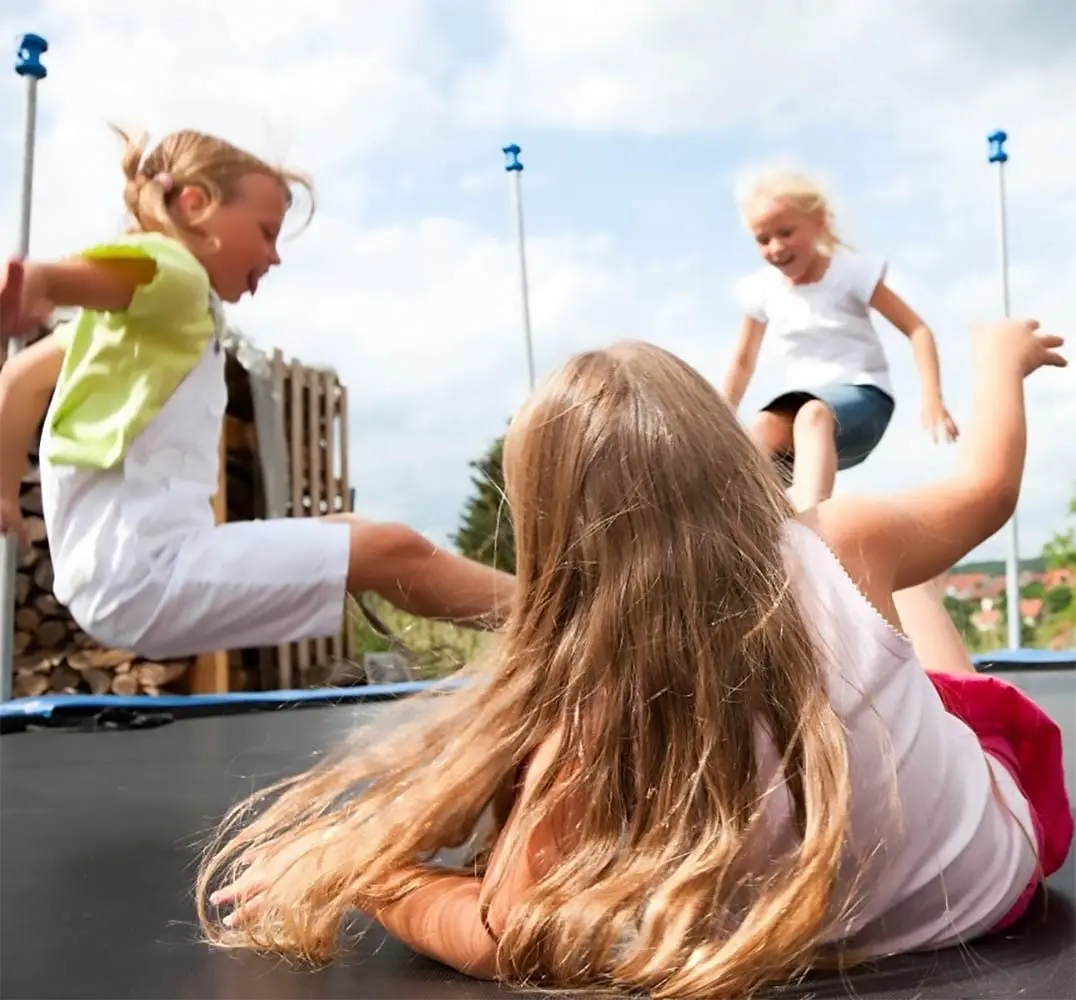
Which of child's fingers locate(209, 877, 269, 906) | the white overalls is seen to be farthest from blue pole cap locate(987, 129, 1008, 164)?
child's fingers locate(209, 877, 269, 906)

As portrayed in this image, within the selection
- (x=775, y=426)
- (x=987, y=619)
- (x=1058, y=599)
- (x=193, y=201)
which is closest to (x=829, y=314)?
(x=775, y=426)

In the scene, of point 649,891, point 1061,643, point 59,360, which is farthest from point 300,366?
point 649,891

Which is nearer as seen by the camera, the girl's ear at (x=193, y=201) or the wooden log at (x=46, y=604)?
the girl's ear at (x=193, y=201)

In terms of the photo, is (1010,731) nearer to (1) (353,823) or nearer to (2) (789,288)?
(1) (353,823)

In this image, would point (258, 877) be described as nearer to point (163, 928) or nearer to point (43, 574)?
point (163, 928)

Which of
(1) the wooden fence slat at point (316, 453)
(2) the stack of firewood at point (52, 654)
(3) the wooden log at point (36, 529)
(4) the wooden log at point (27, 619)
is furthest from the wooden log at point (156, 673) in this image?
(1) the wooden fence slat at point (316, 453)

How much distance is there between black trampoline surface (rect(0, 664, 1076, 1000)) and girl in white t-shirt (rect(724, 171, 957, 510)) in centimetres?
79

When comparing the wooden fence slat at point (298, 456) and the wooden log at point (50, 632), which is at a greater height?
the wooden fence slat at point (298, 456)

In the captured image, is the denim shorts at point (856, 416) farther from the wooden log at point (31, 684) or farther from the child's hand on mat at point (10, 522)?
the wooden log at point (31, 684)

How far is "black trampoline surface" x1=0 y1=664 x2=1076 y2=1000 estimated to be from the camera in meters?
0.57

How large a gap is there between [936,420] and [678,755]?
1.57m

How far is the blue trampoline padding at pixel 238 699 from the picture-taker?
198 centimetres

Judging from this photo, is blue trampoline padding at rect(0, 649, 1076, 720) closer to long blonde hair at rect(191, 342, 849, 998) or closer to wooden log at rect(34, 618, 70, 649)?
wooden log at rect(34, 618, 70, 649)

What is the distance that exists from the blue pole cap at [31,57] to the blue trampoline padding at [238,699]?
110cm
